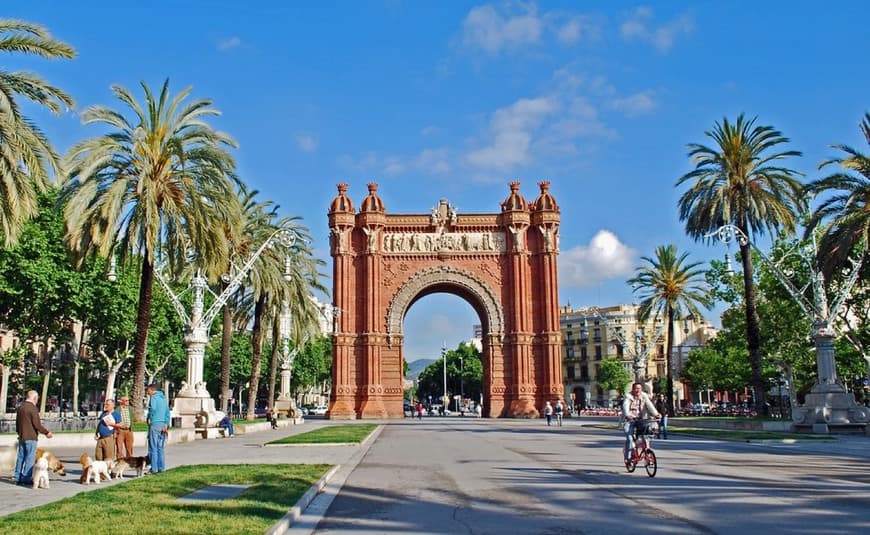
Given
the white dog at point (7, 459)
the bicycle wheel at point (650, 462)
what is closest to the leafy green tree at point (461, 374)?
the white dog at point (7, 459)

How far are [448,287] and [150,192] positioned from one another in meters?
37.7

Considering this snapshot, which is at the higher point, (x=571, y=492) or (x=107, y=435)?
(x=107, y=435)

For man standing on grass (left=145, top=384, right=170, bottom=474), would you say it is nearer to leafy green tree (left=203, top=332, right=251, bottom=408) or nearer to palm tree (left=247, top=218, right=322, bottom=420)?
palm tree (left=247, top=218, right=322, bottom=420)

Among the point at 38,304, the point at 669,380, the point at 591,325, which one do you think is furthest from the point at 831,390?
the point at 591,325

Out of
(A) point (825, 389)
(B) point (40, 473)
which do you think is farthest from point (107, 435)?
(A) point (825, 389)

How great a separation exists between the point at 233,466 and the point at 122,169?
14312mm

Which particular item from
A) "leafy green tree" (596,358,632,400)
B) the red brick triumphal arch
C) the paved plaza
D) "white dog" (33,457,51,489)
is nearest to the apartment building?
"leafy green tree" (596,358,632,400)

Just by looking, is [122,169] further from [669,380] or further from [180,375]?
Answer: [180,375]

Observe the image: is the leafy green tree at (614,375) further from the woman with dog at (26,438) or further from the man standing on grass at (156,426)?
the woman with dog at (26,438)

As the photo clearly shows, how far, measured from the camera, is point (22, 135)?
1750cm

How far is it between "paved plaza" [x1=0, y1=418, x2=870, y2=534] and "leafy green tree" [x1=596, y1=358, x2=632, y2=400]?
7968cm

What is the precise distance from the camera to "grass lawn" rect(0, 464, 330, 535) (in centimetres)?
802

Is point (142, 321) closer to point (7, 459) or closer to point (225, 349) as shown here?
point (225, 349)

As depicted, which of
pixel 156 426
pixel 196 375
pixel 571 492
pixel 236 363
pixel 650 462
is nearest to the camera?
pixel 571 492
